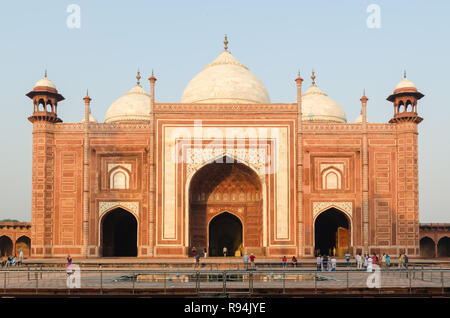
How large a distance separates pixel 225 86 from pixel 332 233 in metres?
8.45

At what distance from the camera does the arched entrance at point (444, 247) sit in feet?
107

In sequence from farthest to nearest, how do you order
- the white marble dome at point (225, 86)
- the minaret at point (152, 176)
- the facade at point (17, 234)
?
the facade at point (17, 234)
the white marble dome at point (225, 86)
the minaret at point (152, 176)

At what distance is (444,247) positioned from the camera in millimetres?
32906

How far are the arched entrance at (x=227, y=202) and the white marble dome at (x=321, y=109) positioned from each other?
6406 mm

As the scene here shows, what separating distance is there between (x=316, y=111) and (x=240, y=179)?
6820mm

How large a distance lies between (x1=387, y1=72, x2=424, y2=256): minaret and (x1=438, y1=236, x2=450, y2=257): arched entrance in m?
10.6

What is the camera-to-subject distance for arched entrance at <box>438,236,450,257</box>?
3269 centimetres

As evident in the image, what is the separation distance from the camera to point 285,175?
2369cm

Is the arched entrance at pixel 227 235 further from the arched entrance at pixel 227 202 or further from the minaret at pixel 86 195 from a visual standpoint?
the minaret at pixel 86 195

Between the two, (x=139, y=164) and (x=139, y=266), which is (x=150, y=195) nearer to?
(x=139, y=164)

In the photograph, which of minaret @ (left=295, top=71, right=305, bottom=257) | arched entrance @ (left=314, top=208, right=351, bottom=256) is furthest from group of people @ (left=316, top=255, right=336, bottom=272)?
arched entrance @ (left=314, top=208, right=351, bottom=256)

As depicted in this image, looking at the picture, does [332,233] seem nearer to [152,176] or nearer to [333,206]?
[333,206]

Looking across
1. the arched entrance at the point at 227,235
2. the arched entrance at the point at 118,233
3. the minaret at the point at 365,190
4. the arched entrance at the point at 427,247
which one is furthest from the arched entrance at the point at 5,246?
the arched entrance at the point at 427,247

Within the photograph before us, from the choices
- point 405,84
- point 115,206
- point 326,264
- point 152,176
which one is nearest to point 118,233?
point 115,206
